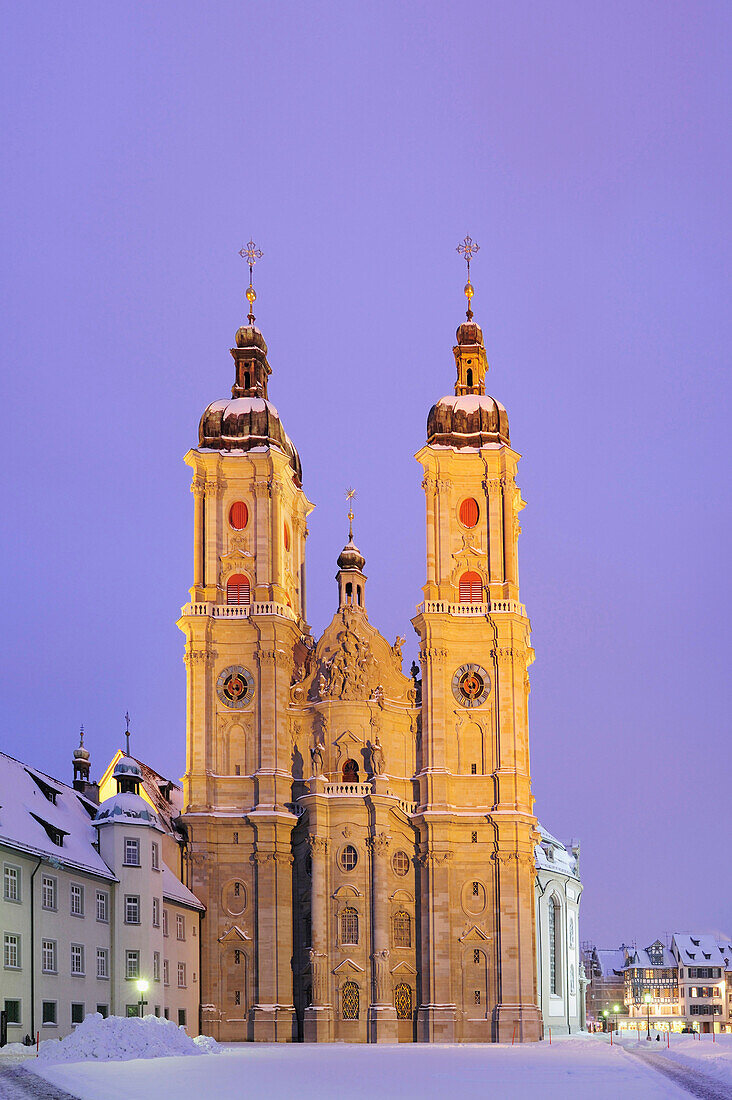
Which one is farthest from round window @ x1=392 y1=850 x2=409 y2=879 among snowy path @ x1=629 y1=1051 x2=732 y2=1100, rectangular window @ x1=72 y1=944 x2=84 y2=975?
snowy path @ x1=629 y1=1051 x2=732 y2=1100

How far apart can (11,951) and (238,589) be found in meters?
36.0

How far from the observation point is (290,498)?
98.6 metres

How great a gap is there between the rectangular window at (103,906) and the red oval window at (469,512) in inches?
1303

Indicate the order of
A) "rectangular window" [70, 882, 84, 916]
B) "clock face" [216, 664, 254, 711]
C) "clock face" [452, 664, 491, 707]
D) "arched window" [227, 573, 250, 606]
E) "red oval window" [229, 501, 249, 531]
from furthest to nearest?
"red oval window" [229, 501, 249, 531] → "arched window" [227, 573, 250, 606] → "clock face" [452, 664, 491, 707] → "clock face" [216, 664, 254, 711] → "rectangular window" [70, 882, 84, 916]

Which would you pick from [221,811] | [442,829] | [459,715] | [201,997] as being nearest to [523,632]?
[459,715]

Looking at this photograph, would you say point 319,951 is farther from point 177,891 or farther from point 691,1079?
point 691,1079

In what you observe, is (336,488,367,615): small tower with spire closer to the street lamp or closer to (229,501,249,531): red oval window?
(229,501,249,531): red oval window

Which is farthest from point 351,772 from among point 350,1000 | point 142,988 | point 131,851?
point 142,988

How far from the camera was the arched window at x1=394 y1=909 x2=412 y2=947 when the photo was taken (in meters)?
88.8

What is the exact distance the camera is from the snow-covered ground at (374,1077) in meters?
37.1

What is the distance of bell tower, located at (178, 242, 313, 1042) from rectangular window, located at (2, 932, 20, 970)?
26675 mm

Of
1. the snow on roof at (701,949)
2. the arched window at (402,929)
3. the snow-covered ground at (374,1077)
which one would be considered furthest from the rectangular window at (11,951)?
the snow on roof at (701,949)

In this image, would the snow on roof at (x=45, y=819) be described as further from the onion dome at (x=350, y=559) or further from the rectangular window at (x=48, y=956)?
the onion dome at (x=350, y=559)

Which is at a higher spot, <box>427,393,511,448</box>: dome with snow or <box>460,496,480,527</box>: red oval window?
<box>427,393,511,448</box>: dome with snow
